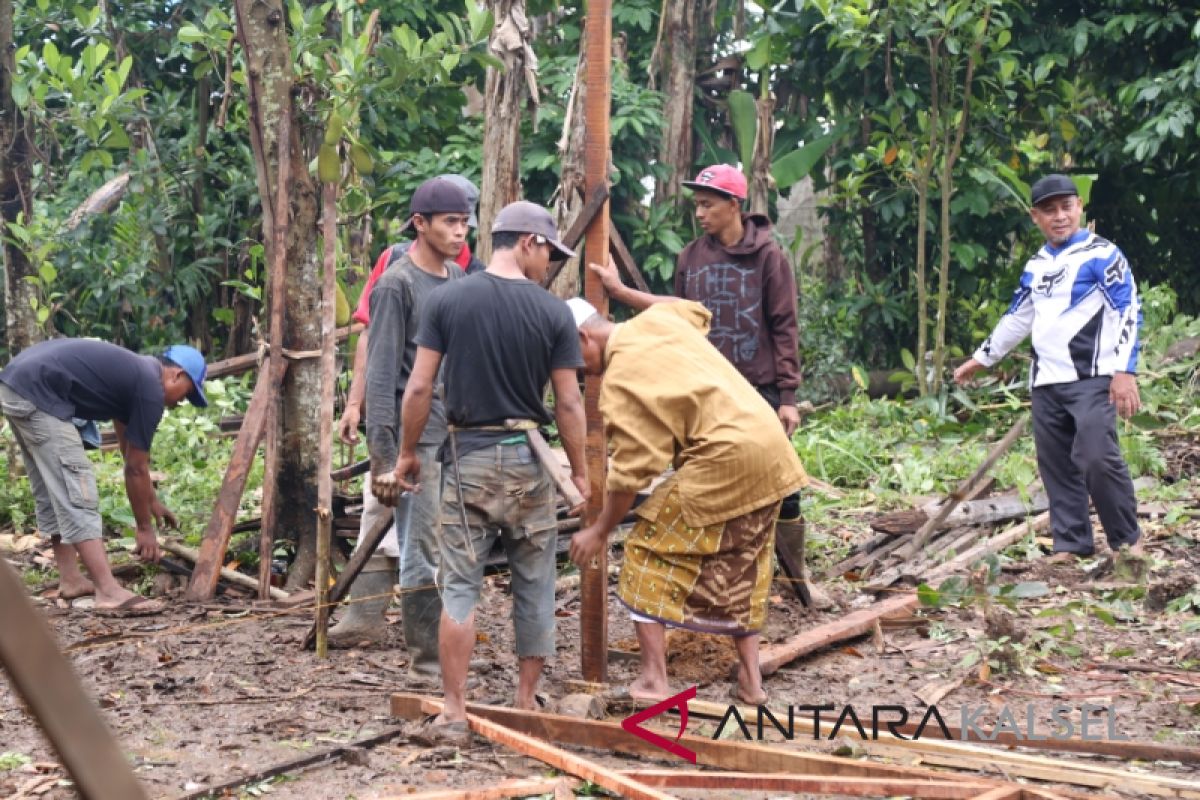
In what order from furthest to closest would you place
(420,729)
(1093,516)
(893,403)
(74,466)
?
(893,403), (1093,516), (74,466), (420,729)

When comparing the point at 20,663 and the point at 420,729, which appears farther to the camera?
the point at 420,729

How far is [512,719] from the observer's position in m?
4.84

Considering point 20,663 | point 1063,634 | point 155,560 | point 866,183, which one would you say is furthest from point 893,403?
point 20,663

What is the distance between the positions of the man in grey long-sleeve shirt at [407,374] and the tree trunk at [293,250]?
1.39m

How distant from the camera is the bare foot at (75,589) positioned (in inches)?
280

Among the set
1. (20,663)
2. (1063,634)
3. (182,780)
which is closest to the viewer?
(20,663)

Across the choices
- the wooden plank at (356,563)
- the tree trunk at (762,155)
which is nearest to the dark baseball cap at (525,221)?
the wooden plank at (356,563)

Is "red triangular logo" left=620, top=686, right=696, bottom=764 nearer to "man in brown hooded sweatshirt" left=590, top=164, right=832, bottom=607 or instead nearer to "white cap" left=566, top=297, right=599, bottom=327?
"white cap" left=566, top=297, right=599, bottom=327

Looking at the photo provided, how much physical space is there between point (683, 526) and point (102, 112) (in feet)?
18.1

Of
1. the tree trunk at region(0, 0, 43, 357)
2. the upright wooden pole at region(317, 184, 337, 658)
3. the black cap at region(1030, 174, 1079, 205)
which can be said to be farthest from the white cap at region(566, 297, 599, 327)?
the tree trunk at region(0, 0, 43, 357)

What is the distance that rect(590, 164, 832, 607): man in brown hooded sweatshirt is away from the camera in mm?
6359

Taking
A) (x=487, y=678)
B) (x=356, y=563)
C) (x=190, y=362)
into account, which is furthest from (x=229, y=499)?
(x=487, y=678)

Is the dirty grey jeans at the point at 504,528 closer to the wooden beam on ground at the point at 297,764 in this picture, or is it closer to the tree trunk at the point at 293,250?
the wooden beam on ground at the point at 297,764

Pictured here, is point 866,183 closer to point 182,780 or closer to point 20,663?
point 182,780
